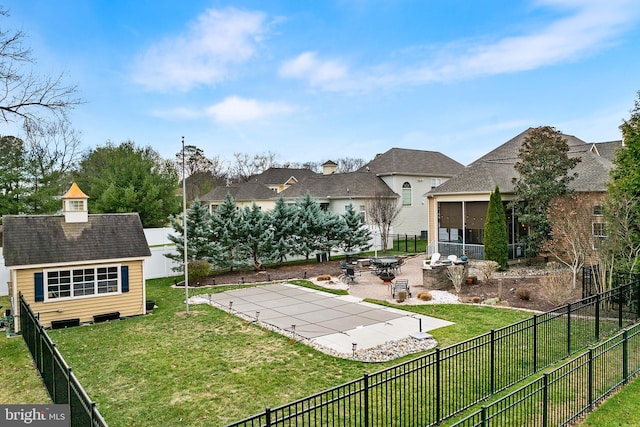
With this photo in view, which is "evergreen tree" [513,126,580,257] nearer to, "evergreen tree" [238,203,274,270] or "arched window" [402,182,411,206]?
Result: "evergreen tree" [238,203,274,270]

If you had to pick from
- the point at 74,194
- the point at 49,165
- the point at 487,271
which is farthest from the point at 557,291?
the point at 49,165

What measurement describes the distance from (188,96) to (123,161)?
1259 cm

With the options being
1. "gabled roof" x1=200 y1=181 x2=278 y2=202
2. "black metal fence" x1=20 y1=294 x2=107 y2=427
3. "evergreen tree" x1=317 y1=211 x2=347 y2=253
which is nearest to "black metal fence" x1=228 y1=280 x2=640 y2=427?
"black metal fence" x1=20 y1=294 x2=107 y2=427

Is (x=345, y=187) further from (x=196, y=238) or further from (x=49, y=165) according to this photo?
(x=49, y=165)

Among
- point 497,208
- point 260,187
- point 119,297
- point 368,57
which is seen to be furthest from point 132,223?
point 260,187

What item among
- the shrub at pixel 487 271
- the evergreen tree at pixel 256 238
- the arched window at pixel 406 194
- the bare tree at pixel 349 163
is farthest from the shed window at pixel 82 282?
the bare tree at pixel 349 163

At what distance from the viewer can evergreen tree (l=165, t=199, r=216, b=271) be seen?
66.3 feet

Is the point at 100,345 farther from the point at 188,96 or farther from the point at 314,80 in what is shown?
the point at 314,80

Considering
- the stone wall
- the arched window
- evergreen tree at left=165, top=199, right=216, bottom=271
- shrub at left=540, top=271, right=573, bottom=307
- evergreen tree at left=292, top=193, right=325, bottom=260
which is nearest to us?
shrub at left=540, top=271, right=573, bottom=307

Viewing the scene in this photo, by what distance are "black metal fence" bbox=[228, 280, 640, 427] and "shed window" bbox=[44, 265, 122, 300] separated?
973 centimetres

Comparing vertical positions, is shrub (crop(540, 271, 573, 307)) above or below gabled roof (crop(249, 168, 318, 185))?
below

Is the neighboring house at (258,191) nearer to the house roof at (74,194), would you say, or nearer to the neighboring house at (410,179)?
the neighboring house at (410,179)

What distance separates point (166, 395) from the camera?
7.46 m

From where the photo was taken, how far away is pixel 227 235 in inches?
829
